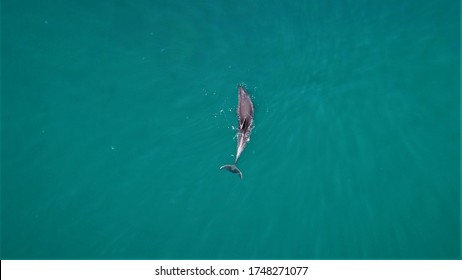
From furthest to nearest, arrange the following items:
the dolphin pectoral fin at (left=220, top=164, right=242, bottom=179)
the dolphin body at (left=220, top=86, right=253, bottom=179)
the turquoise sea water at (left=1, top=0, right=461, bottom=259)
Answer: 1. the turquoise sea water at (left=1, top=0, right=461, bottom=259)
2. the dolphin body at (left=220, top=86, right=253, bottom=179)
3. the dolphin pectoral fin at (left=220, top=164, right=242, bottom=179)

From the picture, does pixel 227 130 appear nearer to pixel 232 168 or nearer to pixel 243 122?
pixel 243 122

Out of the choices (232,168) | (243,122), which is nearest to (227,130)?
(243,122)

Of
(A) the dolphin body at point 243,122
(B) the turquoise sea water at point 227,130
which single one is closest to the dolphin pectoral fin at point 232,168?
(A) the dolphin body at point 243,122

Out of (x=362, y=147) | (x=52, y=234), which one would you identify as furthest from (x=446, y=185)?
(x=52, y=234)

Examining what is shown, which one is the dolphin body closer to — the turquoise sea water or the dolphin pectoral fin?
the dolphin pectoral fin

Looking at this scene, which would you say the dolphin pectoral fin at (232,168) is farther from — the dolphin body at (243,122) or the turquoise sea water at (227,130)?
the turquoise sea water at (227,130)

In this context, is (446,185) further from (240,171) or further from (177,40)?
(177,40)

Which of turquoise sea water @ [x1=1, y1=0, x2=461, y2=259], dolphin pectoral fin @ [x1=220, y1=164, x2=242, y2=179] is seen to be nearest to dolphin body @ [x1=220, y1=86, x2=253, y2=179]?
dolphin pectoral fin @ [x1=220, y1=164, x2=242, y2=179]

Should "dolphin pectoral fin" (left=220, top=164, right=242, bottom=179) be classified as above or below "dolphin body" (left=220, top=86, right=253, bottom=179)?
below
